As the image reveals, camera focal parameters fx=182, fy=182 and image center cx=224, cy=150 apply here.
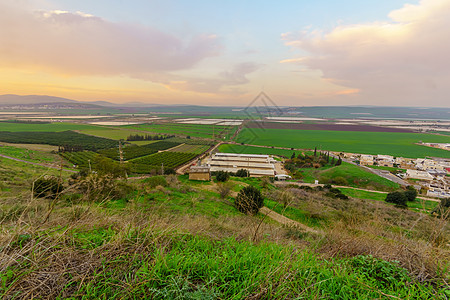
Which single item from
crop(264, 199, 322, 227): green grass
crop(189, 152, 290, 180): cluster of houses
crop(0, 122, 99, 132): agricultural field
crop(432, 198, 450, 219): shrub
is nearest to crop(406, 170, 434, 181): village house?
crop(432, 198, 450, 219): shrub

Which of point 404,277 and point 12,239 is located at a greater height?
point 12,239

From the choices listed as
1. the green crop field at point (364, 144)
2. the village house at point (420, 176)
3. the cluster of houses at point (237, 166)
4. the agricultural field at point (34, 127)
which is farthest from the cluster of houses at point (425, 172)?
the agricultural field at point (34, 127)

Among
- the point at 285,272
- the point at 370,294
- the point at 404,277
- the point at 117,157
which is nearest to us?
the point at 370,294

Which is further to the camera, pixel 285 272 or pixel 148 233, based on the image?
pixel 148 233

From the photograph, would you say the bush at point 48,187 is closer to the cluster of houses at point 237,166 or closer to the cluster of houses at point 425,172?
the cluster of houses at point 237,166

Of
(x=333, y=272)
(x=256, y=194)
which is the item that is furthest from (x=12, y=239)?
(x=256, y=194)

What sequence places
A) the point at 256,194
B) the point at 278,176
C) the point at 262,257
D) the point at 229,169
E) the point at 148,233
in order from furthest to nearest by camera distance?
the point at 229,169 → the point at 278,176 → the point at 256,194 → the point at 148,233 → the point at 262,257

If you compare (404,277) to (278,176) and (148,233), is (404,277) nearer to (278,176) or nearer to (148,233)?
(148,233)
